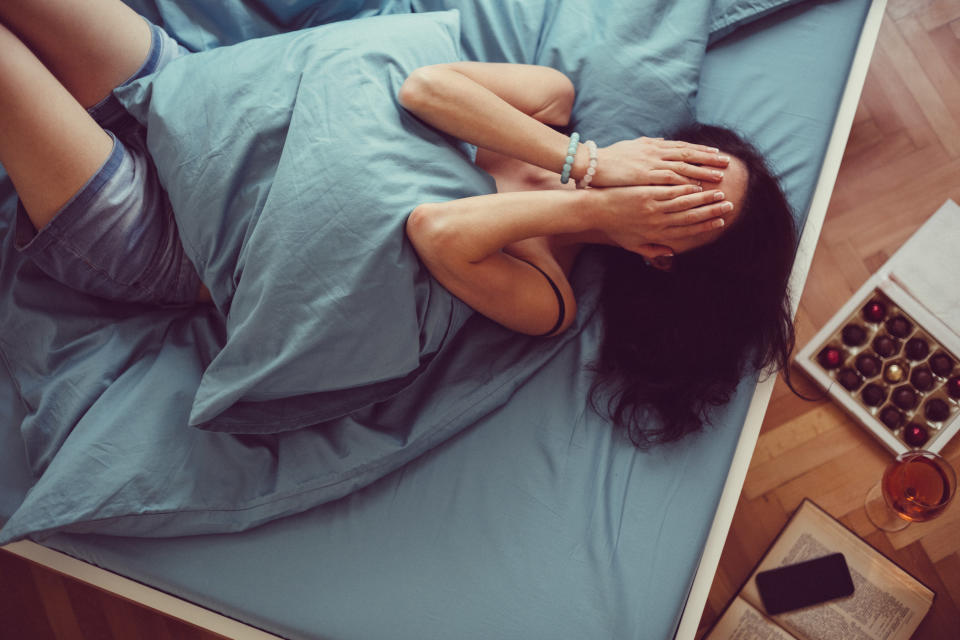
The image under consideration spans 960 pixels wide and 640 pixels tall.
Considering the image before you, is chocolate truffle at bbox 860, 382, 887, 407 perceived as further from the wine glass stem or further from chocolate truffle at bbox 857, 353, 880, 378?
the wine glass stem

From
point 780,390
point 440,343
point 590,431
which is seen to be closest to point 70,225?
point 440,343

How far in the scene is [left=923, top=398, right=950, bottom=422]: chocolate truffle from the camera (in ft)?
3.87

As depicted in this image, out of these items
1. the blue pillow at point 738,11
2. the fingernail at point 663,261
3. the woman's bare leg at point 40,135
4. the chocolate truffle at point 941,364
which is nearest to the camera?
the woman's bare leg at point 40,135

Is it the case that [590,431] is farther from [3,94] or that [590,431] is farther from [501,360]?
[3,94]

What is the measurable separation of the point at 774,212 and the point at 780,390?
558 millimetres

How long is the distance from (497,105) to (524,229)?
0.60ft

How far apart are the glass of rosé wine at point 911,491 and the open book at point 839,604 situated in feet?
0.27

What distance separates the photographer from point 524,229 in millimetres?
859

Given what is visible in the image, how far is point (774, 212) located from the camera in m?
0.87

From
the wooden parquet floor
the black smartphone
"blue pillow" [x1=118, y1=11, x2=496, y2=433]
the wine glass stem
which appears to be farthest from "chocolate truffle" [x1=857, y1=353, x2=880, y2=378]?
"blue pillow" [x1=118, y1=11, x2=496, y2=433]

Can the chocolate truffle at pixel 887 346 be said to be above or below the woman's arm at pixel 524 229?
below

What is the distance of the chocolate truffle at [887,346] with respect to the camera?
1184 mm

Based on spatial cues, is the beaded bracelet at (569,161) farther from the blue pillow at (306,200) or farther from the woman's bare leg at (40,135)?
the woman's bare leg at (40,135)

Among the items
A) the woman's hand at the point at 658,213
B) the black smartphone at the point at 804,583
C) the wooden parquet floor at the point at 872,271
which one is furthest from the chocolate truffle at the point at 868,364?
the woman's hand at the point at 658,213
